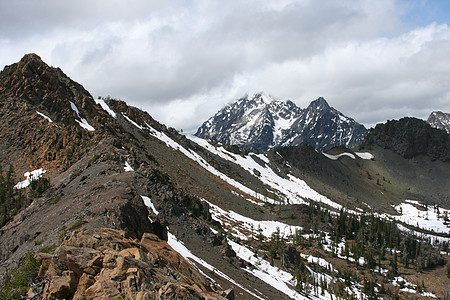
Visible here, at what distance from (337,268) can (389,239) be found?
150ft

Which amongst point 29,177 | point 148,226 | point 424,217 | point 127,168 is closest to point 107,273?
point 148,226

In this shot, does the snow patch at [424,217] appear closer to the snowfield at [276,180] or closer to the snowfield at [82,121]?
the snowfield at [276,180]

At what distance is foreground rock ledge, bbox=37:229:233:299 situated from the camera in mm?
9969

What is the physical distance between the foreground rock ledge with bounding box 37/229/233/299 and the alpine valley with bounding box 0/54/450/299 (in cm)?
4

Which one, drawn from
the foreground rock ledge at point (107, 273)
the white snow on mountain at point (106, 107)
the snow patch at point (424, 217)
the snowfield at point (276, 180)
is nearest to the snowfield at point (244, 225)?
the white snow on mountain at point (106, 107)

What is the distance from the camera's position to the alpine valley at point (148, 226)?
11.9 m

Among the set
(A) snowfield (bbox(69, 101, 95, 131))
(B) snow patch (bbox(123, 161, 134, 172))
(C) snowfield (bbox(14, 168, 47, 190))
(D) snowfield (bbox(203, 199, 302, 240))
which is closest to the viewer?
(B) snow patch (bbox(123, 161, 134, 172))

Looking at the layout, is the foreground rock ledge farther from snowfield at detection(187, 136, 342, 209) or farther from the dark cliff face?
snowfield at detection(187, 136, 342, 209)

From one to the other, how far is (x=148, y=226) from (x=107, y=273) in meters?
12.7

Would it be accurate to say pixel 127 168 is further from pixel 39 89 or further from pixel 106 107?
pixel 106 107

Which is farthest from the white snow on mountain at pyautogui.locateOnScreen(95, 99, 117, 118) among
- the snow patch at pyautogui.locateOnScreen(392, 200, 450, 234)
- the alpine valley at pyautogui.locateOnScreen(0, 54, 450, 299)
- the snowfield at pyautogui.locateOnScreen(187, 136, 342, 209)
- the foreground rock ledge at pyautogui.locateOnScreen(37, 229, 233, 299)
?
the snow patch at pyautogui.locateOnScreen(392, 200, 450, 234)

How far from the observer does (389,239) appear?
122m

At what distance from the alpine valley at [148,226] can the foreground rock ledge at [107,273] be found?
0.14 ft

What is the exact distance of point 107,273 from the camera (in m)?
10.5
